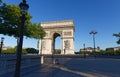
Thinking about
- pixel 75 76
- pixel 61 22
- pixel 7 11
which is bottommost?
pixel 75 76

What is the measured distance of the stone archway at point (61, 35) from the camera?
75119 millimetres

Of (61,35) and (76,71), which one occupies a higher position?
(61,35)

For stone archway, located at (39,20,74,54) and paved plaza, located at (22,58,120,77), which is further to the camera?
stone archway, located at (39,20,74,54)

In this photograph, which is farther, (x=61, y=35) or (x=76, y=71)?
(x=61, y=35)

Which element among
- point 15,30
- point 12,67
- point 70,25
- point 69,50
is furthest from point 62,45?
point 12,67

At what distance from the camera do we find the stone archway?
246 ft

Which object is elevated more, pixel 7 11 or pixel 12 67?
pixel 7 11

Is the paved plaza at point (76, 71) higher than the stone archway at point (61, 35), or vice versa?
the stone archway at point (61, 35)

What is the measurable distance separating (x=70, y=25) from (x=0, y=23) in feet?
160

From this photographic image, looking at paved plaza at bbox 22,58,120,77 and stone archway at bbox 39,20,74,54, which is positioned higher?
stone archway at bbox 39,20,74,54

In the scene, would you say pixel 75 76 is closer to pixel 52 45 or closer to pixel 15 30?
pixel 15 30

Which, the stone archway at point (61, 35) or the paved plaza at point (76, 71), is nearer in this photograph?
the paved plaza at point (76, 71)

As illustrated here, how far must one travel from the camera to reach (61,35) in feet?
255

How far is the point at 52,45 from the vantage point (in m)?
77.6
